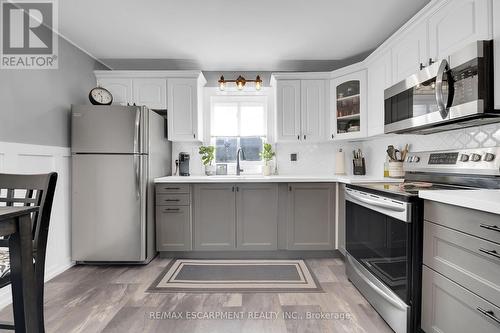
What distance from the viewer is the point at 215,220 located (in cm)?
305

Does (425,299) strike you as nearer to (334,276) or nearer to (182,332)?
(334,276)

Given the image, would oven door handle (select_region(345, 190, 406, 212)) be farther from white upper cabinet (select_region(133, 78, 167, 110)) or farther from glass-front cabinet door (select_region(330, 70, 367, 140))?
white upper cabinet (select_region(133, 78, 167, 110))

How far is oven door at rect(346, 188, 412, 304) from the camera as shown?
1633 mm

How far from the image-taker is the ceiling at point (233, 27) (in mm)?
2254

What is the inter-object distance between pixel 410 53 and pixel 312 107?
1304 millimetres

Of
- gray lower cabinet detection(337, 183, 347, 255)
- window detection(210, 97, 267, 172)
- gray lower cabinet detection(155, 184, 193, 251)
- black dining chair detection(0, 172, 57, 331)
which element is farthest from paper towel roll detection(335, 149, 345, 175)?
black dining chair detection(0, 172, 57, 331)

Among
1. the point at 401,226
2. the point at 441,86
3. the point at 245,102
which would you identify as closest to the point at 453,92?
the point at 441,86

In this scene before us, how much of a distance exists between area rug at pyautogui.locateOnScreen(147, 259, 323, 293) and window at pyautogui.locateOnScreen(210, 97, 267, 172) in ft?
4.70

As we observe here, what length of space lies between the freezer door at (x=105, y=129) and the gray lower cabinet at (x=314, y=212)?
1.80 metres

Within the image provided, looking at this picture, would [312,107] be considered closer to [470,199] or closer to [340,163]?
[340,163]

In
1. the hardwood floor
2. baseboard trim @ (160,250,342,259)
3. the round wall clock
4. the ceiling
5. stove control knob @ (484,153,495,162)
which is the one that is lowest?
the hardwood floor

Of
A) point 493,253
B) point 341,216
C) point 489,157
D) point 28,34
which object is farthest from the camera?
point 341,216

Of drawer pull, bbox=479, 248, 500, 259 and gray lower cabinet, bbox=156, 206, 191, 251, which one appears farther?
gray lower cabinet, bbox=156, 206, 191, 251

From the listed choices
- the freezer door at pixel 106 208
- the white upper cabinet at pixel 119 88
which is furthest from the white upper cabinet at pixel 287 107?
the white upper cabinet at pixel 119 88
